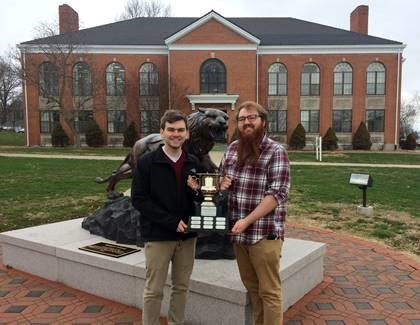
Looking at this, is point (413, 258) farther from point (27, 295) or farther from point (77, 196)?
point (77, 196)

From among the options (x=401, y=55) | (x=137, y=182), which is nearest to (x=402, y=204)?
(x=137, y=182)

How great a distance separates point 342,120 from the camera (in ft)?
111

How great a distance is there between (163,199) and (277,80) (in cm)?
3194

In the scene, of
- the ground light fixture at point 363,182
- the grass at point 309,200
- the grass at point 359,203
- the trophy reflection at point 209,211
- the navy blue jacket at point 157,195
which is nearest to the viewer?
the trophy reflection at point 209,211

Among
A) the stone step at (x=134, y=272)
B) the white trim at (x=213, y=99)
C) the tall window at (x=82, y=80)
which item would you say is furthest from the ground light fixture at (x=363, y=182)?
the tall window at (x=82, y=80)

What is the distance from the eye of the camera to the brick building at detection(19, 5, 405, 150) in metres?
32.0

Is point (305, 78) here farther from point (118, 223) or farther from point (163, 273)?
point (163, 273)

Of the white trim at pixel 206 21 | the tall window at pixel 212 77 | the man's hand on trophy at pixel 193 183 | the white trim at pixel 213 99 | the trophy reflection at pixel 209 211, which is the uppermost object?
the white trim at pixel 206 21

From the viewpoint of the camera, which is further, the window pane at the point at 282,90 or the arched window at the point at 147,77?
the window pane at the point at 282,90

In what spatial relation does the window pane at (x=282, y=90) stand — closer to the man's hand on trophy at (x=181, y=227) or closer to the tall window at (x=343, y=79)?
the tall window at (x=343, y=79)

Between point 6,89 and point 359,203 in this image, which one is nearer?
point 359,203

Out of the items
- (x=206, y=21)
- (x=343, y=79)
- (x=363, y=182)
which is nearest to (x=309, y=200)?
(x=363, y=182)

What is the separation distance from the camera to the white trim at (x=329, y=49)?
3272cm

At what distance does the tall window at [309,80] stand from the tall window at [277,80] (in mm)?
1493
